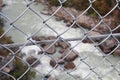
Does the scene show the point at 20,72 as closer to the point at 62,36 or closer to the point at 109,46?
the point at 62,36

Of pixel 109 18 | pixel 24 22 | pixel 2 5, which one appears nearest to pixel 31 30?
pixel 24 22

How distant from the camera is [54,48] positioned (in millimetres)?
4125

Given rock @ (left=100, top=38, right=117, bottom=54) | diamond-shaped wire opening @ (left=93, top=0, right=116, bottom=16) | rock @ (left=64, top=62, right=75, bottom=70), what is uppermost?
diamond-shaped wire opening @ (left=93, top=0, right=116, bottom=16)

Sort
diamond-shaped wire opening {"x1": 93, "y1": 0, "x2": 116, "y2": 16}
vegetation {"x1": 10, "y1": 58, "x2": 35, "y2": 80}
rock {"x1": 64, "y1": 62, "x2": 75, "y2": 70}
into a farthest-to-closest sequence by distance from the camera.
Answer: diamond-shaped wire opening {"x1": 93, "y1": 0, "x2": 116, "y2": 16} < rock {"x1": 64, "y1": 62, "x2": 75, "y2": 70} < vegetation {"x1": 10, "y1": 58, "x2": 35, "y2": 80}

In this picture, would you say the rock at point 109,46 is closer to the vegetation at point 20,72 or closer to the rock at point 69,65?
the rock at point 69,65

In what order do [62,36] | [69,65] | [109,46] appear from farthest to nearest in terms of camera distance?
[62,36] < [109,46] < [69,65]

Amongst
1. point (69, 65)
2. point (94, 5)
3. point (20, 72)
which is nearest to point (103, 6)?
point (94, 5)

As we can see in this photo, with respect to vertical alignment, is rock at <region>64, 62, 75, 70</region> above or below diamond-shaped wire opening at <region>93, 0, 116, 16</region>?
below

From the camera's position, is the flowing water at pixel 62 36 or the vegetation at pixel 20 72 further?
the flowing water at pixel 62 36

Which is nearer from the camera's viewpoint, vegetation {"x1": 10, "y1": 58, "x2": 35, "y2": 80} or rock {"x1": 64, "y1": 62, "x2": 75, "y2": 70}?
vegetation {"x1": 10, "y1": 58, "x2": 35, "y2": 80}

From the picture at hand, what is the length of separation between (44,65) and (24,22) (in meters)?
0.99

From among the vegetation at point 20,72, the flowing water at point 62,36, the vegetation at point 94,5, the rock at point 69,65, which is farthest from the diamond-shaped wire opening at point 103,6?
the vegetation at point 20,72

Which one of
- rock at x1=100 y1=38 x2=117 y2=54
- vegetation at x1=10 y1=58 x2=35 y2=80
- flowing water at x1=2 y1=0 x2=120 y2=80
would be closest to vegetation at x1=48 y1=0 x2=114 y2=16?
flowing water at x1=2 y1=0 x2=120 y2=80

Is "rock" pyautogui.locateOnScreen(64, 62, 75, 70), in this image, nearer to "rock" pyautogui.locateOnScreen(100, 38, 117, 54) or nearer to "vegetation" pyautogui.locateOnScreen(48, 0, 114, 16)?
"rock" pyautogui.locateOnScreen(100, 38, 117, 54)
